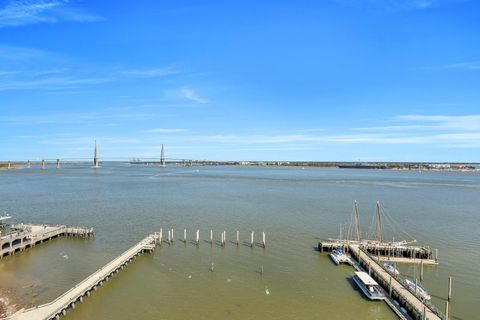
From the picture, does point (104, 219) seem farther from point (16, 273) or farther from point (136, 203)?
point (16, 273)

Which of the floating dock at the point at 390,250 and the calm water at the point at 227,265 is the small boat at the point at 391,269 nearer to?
the calm water at the point at 227,265

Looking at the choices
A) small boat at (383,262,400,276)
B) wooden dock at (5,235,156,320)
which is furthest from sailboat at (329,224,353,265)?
wooden dock at (5,235,156,320)

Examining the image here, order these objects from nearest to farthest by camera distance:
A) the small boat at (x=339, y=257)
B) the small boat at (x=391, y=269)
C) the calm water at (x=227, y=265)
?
the calm water at (x=227, y=265) → the small boat at (x=391, y=269) → the small boat at (x=339, y=257)

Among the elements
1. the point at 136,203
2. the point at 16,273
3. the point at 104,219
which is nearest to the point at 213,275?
the point at 16,273

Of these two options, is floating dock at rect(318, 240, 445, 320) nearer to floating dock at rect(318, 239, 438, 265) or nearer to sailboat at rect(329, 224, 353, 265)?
floating dock at rect(318, 239, 438, 265)

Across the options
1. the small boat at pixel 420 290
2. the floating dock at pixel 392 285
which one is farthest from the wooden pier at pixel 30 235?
the small boat at pixel 420 290

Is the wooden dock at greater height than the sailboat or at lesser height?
lesser

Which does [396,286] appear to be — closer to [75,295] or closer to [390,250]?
[390,250]
